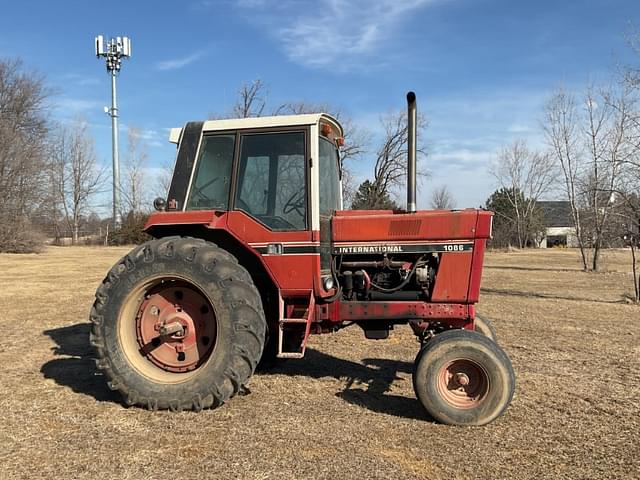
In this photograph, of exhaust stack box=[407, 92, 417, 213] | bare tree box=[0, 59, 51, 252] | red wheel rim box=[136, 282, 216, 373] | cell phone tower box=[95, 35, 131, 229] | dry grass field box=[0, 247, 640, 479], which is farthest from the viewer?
cell phone tower box=[95, 35, 131, 229]

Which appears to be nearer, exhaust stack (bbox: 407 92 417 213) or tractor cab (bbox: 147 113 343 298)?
exhaust stack (bbox: 407 92 417 213)

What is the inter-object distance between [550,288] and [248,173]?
532 inches

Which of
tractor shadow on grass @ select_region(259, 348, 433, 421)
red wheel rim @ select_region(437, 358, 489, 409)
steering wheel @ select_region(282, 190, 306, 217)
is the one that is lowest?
tractor shadow on grass @ select_region(259, 348, 433, 421)

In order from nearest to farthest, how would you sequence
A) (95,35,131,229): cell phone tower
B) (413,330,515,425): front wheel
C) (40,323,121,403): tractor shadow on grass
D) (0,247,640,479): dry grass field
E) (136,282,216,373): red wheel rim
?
(0,247,640,479): dry grass field < (413,330,515,425): front wheel < (136,282,216,373): red wheel rim < (40,323,121,403): tractor shadow on grass < (95,35,131,229): cell phone tower

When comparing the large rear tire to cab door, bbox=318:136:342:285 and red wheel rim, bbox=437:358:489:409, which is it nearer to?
cab door, bbox=318:136:342:285

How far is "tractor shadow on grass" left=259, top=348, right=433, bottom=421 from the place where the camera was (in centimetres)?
450

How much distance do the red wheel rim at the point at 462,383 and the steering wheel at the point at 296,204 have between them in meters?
1.78

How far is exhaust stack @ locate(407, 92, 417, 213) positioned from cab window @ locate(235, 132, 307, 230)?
3.00 feet

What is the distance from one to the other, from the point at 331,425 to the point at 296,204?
187 cm

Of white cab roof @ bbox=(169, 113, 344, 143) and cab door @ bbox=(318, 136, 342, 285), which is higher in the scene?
white cab roof @ bbox=(169, 113, 344, 143)

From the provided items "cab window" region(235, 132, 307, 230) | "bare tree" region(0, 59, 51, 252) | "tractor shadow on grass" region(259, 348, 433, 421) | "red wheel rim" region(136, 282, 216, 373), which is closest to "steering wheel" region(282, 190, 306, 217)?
"cab window" region(235, 132, 307, 230)

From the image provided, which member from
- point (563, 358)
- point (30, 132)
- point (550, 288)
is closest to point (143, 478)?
point (563, 358)

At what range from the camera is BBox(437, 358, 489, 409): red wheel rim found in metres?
4.13

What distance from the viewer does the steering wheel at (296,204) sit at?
463cm
